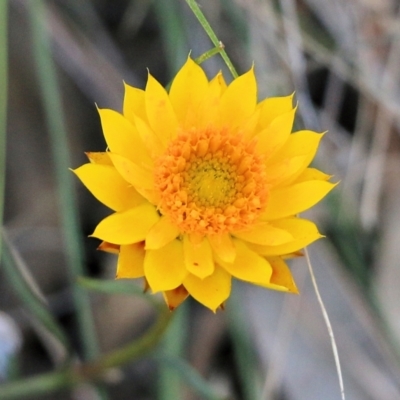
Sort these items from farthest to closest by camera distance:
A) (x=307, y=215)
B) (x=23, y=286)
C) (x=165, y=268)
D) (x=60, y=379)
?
(x=307, y=215) < (x=60, y=379) < (x=23, y=286) < (x=165, y=268)

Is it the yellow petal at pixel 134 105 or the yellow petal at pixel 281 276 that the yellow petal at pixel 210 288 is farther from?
the yellow petal at pixel 134 105

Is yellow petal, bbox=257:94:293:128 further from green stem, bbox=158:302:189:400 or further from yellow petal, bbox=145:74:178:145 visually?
green stem, bbox=158:302:189:400

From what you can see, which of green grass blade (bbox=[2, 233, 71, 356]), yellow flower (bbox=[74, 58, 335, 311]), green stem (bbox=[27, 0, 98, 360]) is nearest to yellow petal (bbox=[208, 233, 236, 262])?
yellow flower (bbox=[74, 58, 335, 311])

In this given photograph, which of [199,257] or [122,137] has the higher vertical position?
[122,137]

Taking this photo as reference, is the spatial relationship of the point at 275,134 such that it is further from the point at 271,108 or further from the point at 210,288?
the point at 210,288

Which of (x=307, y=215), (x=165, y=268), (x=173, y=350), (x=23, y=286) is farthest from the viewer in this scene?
(x=307, y=215)

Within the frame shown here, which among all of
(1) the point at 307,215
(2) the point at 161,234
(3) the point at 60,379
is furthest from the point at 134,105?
(1) the point at 307,215

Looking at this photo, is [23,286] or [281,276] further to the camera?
[23,286]
